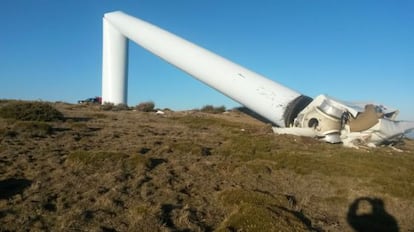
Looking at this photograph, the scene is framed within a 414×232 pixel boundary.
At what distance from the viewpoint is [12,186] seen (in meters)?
11.6

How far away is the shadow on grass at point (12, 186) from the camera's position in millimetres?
10875

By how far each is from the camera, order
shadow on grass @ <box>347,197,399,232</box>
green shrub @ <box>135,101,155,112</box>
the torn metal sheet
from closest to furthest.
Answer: shadow on grass @ <box>347,197,399,232</box>, the torn metal sheet, green shrub @ <box>135,101,155,112</box>

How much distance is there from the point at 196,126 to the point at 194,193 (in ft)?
65.5

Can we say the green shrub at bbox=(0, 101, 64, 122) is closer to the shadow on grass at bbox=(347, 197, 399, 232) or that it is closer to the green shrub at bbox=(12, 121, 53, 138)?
the green shrub at bbox=(12, 121, 53, 138)

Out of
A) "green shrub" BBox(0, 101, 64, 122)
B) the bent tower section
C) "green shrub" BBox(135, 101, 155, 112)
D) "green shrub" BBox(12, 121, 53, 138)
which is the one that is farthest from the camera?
"green shrub" BBox(135, 101, 155, 112)

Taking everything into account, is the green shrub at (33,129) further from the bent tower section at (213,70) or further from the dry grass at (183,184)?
the bent tower section at (213,70)

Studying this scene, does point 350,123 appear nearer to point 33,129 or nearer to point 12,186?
point 33,129

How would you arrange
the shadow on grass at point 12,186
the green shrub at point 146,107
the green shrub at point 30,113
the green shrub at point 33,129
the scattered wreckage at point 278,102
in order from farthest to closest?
the green shrub at point 146,107, the green shrub at point 30,113, the scattered wreckage at point 278,102, the green shrub at point 33,129, the shadow on grass at point 12,186

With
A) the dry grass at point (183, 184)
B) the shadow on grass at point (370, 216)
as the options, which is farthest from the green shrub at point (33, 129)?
the shadow on grass at point (370, 216)

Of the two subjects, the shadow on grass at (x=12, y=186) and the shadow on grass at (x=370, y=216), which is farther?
the shadow on grass at (x=370, y=216)

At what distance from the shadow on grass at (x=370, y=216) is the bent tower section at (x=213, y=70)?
14210 mm

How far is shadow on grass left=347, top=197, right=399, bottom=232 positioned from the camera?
440 inches

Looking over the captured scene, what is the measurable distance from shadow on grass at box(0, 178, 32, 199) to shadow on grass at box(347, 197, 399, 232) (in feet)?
26.7

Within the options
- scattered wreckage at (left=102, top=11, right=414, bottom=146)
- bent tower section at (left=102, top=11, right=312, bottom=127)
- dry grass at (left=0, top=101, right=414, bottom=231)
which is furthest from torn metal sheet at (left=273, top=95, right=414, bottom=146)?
dry grass at (left=0, top=101, right=414, bottom=231)
